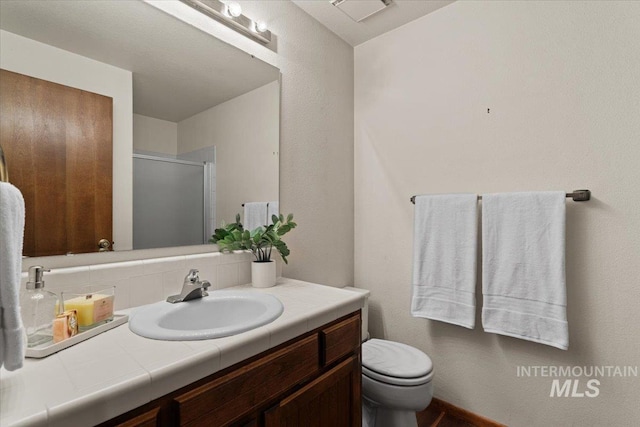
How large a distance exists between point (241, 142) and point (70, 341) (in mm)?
983

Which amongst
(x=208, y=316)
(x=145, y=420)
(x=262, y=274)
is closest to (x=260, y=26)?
(x=262, y=274)

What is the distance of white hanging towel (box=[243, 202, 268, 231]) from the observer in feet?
4.73

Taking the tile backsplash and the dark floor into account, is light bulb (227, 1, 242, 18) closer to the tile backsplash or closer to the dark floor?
the tile backsplash

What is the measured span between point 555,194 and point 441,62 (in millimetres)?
933

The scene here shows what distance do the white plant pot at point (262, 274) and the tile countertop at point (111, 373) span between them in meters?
0.44

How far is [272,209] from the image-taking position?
1.54 meters

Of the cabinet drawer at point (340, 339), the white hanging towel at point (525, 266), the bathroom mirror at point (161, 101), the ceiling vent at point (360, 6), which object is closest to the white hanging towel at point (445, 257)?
the white hanging towel at point (525, 266)

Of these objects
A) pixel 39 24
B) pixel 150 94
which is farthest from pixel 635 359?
pixel 39 24

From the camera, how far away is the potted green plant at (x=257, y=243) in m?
1.33

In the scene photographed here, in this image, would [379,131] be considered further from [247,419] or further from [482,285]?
[247,419]

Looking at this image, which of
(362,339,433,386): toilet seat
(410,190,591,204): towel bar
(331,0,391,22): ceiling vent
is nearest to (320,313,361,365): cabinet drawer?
(362,339,433,386): toilet seat

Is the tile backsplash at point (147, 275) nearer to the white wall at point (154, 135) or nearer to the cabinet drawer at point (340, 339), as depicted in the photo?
the white wall at point (154, 135)

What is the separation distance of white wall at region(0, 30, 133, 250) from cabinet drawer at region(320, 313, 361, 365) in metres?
0.76

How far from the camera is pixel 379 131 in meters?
1.98
